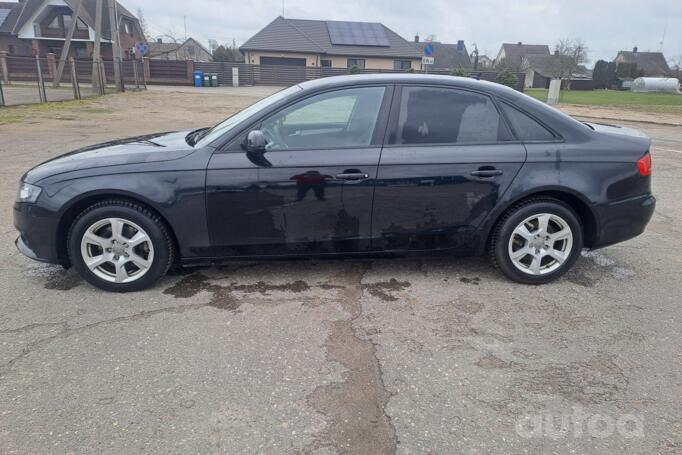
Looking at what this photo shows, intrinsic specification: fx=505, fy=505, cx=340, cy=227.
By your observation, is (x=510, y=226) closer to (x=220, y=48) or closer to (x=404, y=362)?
(x=404, y=362)

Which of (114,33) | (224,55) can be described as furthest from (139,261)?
(224,55)

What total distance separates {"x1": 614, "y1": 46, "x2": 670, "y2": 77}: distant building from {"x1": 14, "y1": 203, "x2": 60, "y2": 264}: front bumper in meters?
82.7

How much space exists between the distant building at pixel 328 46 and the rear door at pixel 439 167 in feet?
150

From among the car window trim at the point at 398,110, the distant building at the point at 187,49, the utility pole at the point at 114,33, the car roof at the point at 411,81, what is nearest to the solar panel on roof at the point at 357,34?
the distant building at the point at 187,49

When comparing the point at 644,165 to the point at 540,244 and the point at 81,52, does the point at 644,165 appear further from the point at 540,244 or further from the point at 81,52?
the point at 81,52

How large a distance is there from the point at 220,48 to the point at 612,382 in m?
63.2

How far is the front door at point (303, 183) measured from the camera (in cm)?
371

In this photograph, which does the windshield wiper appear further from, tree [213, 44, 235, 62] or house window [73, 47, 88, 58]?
tree [213, 44, 235, 62]

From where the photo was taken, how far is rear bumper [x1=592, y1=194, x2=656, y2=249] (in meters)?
4.02

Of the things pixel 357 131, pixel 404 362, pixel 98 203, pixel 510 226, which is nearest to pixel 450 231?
pixel 510 226

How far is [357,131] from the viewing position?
3.87 m

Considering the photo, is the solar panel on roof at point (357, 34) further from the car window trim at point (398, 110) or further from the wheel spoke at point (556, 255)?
the wheel spoke at point (556, 255)

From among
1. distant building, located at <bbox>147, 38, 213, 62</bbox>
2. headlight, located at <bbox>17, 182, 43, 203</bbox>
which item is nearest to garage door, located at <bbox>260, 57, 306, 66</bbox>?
distant building, located at <bbox>147, 38, 213, 62</bbox>

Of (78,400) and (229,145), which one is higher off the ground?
(229,145)
